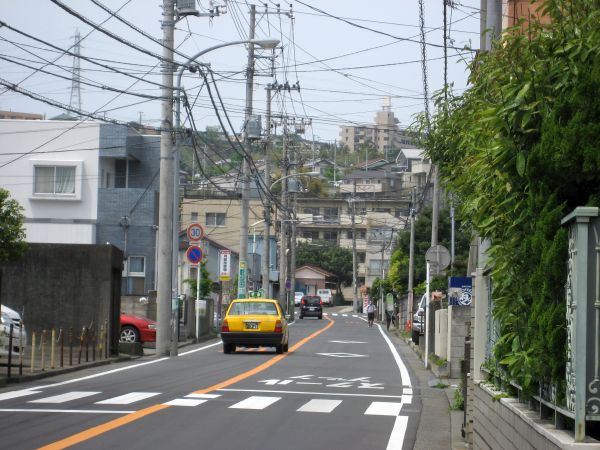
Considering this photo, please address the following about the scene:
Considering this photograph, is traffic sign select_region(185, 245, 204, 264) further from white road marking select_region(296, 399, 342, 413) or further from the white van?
white road marking select_region(296, 399, 342, 413)

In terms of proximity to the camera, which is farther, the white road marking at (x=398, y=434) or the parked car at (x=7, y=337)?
the parked car at (x=7, y=337)

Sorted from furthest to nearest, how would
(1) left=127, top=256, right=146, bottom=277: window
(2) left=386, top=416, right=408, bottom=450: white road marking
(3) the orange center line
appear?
(1) left=127, top=256, right=146, bottom=277: window, (2) left=386, top=416, right=408, bottom=450: white road marking, (3) the orange center line

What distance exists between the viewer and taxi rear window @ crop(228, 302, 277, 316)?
32.1m

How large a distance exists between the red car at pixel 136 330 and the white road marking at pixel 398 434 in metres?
20.2

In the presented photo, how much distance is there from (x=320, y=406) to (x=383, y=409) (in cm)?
98

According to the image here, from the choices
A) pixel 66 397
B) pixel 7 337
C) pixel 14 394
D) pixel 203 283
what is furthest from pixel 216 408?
pixel 203 283

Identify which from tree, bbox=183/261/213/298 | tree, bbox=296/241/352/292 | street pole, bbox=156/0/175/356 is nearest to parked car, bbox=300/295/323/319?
tree, bbox=296/241/352/292

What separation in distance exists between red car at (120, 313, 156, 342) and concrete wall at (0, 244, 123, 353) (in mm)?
4228

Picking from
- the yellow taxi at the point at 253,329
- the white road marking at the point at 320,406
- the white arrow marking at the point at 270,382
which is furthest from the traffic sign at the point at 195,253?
the white road marking at the point at 320,406

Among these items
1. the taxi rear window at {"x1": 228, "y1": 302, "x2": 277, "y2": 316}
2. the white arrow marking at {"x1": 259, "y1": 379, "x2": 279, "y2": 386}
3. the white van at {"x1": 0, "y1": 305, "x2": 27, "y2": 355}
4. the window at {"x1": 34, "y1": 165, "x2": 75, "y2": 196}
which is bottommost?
the white arrow marking at {"x1": 259, "y1": 379, "x2": 279, "y2": 386}

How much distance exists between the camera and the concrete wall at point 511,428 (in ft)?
19.4

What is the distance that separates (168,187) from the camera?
31125 millimetres

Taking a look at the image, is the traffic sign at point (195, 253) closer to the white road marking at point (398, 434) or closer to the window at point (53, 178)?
the window at point (53, 178)

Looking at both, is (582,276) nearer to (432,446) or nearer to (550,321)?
(550,321)
